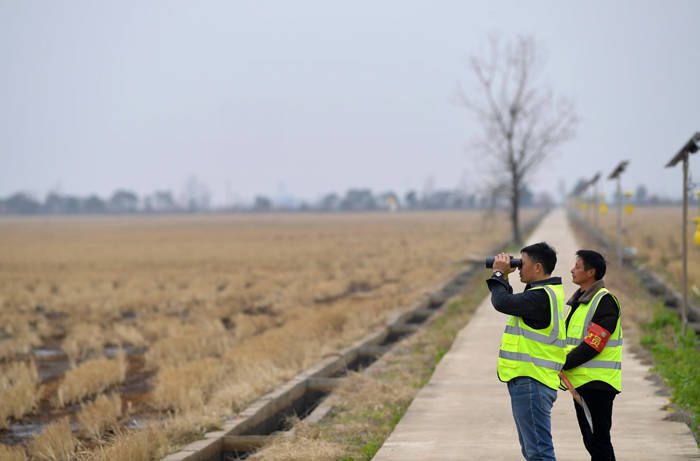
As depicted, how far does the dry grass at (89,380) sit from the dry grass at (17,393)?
374mm

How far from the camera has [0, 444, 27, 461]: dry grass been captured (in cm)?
723

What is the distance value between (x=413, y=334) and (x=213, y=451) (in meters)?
6.99

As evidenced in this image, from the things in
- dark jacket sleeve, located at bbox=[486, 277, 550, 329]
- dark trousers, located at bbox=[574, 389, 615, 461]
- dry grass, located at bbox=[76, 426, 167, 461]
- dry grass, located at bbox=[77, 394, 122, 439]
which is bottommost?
dry grass, located at bbox=[77, 394, 122, 439]

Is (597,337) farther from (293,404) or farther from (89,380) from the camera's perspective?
(89,380)

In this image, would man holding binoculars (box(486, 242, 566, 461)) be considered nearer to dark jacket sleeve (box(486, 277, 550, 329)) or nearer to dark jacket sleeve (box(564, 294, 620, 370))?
dark jacket sleeve (box(486, 277, 550, 329))

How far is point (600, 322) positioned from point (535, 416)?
2.38 feet

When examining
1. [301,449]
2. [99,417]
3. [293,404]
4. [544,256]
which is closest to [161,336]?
[99,417]

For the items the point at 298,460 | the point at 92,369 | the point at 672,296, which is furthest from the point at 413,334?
the point at 298,460

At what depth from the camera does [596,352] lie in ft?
15.0

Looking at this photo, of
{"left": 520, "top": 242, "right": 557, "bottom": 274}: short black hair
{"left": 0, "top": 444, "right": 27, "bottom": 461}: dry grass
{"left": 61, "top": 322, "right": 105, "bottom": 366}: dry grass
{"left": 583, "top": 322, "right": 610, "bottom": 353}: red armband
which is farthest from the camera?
{"left": 61, "top": 322, "right": 105, "bottom": 366}: dry grass

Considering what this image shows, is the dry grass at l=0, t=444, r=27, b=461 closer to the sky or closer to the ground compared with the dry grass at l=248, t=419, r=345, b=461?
closer to the ground

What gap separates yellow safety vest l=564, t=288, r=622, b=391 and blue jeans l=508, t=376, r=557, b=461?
0.44 m

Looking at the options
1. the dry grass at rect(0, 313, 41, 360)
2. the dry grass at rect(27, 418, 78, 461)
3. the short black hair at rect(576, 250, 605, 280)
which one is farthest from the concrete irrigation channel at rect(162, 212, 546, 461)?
the dry grass at rect(0, 313, 41, 360)

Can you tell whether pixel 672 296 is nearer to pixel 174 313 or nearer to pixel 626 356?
pixel 626 356
